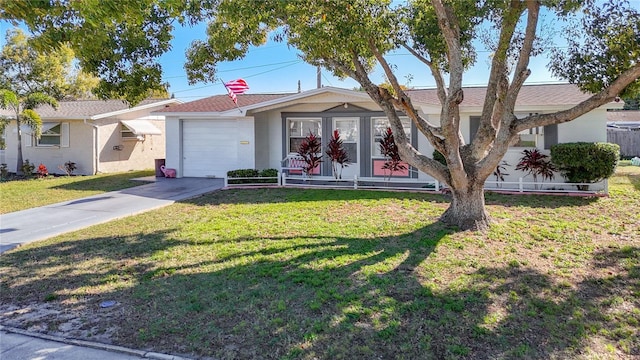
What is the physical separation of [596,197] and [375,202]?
5.69 meters

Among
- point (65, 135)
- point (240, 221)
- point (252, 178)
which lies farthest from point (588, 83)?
point (65, 135)

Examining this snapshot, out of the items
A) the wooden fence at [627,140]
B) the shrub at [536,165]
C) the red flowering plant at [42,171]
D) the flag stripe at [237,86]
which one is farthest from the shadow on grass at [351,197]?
the wooden fence at [627,140]

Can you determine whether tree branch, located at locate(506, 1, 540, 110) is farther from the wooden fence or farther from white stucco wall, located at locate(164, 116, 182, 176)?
the wooden fence

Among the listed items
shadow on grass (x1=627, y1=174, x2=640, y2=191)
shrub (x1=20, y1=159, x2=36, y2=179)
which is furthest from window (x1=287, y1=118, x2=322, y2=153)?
shrub (x1=20, y1=159, x2=36, y2=179)

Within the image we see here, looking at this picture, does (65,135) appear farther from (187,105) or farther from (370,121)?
(370,121)

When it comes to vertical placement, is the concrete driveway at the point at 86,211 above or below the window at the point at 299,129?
below

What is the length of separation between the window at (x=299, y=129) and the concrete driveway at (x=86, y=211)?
3.22 meters

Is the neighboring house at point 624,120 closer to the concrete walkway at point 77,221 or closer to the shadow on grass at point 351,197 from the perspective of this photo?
the shadow on grass at point 351,197

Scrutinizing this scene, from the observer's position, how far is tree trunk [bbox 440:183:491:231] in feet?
27.3

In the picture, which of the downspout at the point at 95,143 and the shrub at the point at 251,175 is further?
the downspout at the point at 95,143

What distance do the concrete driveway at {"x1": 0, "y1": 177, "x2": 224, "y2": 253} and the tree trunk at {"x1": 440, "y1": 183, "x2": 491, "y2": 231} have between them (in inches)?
307

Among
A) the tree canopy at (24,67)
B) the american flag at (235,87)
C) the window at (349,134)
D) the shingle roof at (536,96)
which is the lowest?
the window at (349,134)

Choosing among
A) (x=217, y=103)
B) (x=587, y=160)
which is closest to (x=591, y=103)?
(x=587, y=160)

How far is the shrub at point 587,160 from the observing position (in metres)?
11.5
